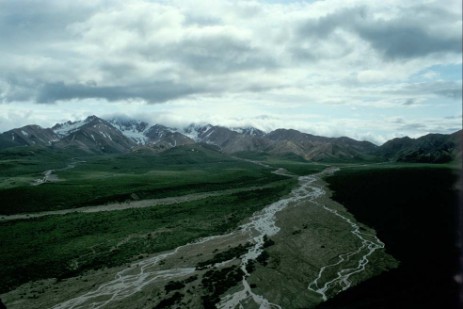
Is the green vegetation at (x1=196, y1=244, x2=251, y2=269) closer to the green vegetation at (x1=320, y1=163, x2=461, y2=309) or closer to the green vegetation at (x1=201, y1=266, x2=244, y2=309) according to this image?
the green vegetation at (x1=201, y1=266, x2=244, y2=309)

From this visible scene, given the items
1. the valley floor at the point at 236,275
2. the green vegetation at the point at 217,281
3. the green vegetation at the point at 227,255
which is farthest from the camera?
the green vegetation at the point at 227,255

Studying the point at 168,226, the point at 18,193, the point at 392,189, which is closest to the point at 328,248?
the point at 168,226

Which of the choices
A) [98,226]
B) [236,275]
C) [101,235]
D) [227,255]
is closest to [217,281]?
[236,275]

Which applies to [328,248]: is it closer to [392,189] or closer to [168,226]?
[168,226]

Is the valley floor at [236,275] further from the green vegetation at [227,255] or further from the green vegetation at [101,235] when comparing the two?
the green vegetation at [101,235]

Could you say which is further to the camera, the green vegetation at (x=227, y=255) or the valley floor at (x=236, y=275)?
the green vegetation at (x=227, y=255)

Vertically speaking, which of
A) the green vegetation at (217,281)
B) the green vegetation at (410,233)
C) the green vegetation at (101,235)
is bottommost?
the green vegetation at (101,235)

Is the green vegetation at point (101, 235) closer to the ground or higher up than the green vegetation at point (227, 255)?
closer to the ground

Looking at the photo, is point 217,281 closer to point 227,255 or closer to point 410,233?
point 227,255

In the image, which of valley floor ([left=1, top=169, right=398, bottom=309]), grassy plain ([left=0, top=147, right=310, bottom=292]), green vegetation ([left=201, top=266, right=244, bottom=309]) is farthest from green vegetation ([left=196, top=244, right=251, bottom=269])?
grassy plain ([left=0, top=147, right=310, bottom=292])

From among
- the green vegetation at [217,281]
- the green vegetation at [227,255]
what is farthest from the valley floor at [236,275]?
the green vegetation at [217,281]
